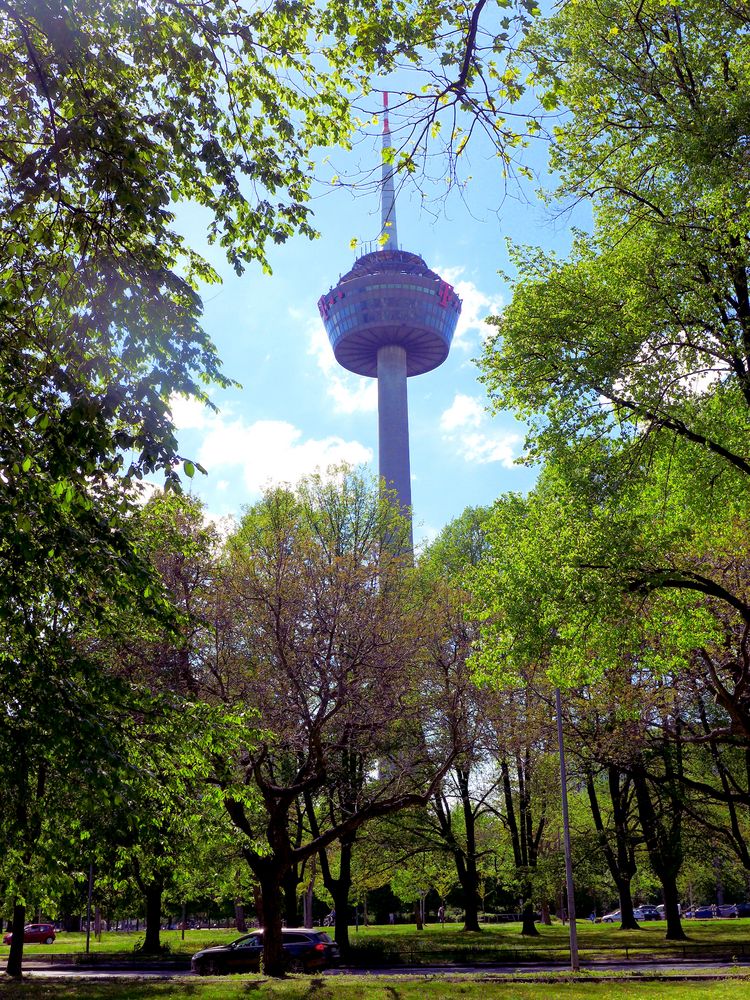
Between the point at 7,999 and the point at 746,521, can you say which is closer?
the point at 7,999

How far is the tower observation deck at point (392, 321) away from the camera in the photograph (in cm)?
9438

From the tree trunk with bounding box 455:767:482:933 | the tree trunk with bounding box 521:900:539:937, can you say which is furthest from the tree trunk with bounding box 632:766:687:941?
the tree trunk with bounding box 455:767:482:933

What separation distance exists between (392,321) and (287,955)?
77788mm

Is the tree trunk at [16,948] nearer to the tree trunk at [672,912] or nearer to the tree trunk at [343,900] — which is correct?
the tree trunk at [343,900]

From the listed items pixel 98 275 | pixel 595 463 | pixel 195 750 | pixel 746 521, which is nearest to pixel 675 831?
pixel 746 521

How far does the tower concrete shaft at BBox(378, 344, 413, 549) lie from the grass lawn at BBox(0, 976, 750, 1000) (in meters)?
69.3

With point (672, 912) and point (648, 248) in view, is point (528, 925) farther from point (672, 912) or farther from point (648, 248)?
point (648, 248)

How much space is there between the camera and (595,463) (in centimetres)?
1485

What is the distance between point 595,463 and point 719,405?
220 cm

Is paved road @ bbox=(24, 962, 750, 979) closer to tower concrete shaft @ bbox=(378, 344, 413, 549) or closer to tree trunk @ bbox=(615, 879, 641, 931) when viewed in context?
Result: tree trunk @ bbox=(615, 879, 641, 931)

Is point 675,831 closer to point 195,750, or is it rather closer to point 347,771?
point 347,771

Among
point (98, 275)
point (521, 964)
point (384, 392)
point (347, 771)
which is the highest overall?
point (384, 392)

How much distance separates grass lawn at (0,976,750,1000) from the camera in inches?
621

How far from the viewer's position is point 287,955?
26109mm
